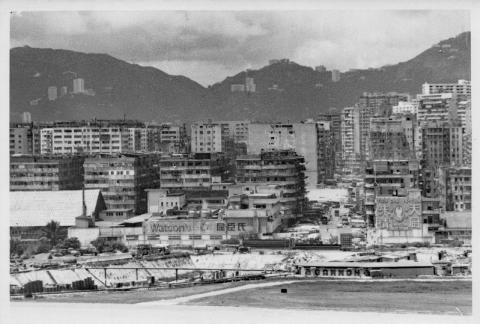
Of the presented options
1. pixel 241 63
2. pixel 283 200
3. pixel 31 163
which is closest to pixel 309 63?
pixel 241 63

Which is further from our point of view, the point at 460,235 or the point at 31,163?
the point at 31,163

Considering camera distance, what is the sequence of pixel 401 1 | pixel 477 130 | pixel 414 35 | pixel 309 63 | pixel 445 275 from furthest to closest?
pixel 309 63 < pixel 414 35 < pixel 445 275 < pixel 477 130 < pixel 401 1

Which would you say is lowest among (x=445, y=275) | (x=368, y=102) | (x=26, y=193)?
(x=445, y=275)

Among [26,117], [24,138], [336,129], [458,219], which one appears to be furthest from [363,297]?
[26,117]

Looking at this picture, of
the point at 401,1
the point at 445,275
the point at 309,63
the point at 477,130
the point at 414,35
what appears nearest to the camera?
the point at 401,1

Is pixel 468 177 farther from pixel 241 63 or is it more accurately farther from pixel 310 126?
pixel 241 63

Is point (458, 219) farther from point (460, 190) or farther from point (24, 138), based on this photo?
point (24, 138)
